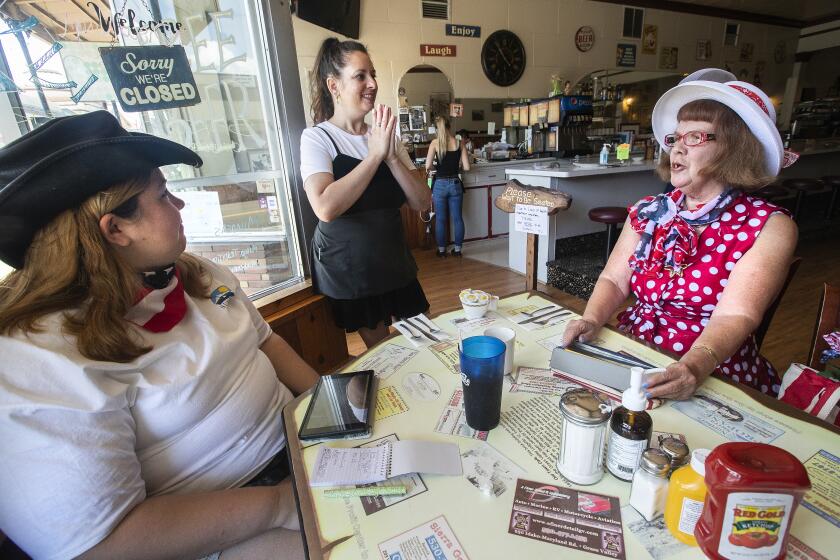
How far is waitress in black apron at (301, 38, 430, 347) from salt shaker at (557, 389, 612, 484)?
108 centimetres

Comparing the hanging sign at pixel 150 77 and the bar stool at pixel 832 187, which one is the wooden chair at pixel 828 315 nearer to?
the hanging sign at pixel 150 77

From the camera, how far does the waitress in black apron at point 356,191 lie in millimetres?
1495

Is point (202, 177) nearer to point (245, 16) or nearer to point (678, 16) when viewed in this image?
point (245, 16)

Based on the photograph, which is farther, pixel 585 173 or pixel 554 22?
pixel 554 22

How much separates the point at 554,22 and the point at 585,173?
3.59 m

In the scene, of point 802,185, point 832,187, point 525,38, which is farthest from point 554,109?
point 832,187

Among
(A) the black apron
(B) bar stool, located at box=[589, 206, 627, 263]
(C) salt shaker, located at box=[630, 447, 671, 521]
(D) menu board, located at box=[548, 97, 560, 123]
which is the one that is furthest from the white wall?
(C) salt shaker, located at box=[630, 447, 671, 521]

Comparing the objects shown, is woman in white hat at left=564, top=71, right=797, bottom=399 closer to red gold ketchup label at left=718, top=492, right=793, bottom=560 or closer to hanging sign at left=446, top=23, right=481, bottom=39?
red gold ketchup label at left=718, top=492, right=793, bottom=560

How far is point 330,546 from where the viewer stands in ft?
2.02

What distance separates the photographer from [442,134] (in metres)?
4.73

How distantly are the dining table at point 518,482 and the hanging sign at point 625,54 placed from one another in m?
6.90

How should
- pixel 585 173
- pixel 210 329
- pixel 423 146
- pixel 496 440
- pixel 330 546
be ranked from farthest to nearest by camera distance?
pixel 423 146
pixel 585 173
pixel 210 329
pixel 496 440
pixel 330 546

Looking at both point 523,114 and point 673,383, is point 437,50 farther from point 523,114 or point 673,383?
point 673,383

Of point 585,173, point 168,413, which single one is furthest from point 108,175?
point 585,173
